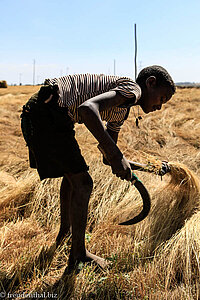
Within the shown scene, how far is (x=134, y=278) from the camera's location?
5.21 ft

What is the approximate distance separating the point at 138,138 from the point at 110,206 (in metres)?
2.54

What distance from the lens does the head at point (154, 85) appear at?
5.24 feet

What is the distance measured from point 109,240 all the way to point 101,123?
906mm

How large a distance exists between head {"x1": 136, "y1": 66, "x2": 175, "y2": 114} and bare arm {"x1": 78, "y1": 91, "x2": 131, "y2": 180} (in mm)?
238

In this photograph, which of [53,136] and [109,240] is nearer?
[53,136]

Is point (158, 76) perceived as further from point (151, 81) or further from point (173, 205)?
point (173, 205)

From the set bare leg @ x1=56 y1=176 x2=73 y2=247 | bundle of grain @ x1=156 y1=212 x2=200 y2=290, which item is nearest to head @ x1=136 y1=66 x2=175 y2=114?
bare leg @ x1=56 y1=176 x2=73 y2=247

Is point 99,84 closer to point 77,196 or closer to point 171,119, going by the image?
point 77,196

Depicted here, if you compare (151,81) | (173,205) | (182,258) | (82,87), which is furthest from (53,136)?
(173,205)

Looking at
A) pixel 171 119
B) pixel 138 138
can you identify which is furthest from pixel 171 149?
pixel 171 119

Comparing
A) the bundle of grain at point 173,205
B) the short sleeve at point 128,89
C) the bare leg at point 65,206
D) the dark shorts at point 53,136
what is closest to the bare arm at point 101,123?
the short sleeve at point 128,89

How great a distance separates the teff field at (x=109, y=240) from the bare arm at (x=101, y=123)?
0.58 metres

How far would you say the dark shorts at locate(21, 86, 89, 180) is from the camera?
1.57 meters

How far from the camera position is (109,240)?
193 centimetres
